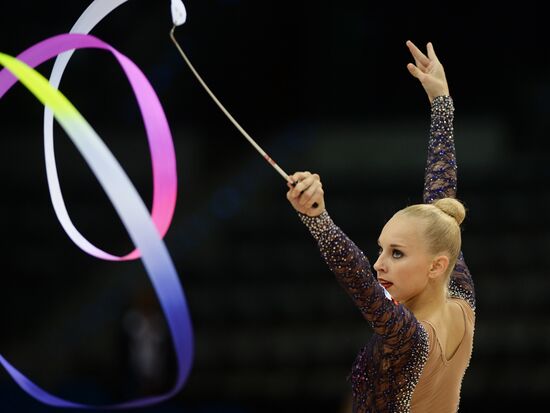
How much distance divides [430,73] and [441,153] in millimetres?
219

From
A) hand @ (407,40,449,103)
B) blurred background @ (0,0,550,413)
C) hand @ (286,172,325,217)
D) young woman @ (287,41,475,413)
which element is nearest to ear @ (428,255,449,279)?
young woman @ (287,41,475,413)

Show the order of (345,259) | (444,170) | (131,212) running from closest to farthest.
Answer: (131,212), (345,259), (444,170)

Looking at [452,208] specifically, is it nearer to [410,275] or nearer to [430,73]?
[410,275]

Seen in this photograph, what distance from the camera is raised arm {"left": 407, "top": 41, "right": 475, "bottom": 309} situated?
242cm

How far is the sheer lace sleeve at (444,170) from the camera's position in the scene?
2.40 metres

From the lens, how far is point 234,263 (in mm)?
6707

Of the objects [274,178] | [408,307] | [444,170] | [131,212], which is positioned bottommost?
[131,212]

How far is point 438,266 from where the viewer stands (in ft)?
7.10

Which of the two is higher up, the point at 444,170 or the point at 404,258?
the point at 444,170

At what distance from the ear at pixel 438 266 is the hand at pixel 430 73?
51 centimetres

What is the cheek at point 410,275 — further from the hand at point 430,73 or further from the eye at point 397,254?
the hand at point 430,73

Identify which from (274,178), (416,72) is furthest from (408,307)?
(274,178)

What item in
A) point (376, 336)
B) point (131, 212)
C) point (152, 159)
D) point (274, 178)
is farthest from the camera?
point (274, 178)

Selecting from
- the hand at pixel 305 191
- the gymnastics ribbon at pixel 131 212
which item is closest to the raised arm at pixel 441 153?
the hand at pixel 305 191
